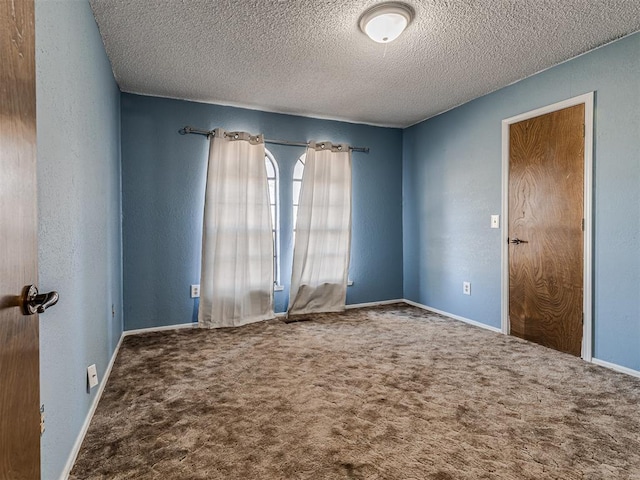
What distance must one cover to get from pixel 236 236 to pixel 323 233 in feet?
3.41

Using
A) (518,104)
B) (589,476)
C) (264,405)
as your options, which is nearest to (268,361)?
(264,405)

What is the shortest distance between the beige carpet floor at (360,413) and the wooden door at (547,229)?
0.25m

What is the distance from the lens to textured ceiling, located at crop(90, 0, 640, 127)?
Result: 7.10 ft

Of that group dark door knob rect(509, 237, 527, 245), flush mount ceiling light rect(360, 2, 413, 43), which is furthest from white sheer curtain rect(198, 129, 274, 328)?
dark door knob rect(509, 237, 527, 245)

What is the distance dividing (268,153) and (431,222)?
2108 mm

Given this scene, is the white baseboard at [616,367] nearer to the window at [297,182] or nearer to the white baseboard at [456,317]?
the white baseboard at [456,317]

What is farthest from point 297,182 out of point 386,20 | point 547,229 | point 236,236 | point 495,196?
point 547,229

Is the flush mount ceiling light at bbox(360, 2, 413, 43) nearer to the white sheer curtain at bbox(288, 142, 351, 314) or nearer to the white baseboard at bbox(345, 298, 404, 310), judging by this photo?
the white sheer curtain at bbox(288, 142, 351, 314)

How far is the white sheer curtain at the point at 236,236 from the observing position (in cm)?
362

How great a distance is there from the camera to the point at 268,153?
4.05m

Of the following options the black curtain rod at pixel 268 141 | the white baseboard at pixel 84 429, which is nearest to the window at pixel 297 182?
the black curtain rod at pixel 268 141

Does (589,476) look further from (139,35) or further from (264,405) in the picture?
(139,35)

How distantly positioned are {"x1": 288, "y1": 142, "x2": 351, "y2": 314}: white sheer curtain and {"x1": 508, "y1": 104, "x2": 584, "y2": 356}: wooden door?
179 cm

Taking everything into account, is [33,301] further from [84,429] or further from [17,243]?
[84,429]
